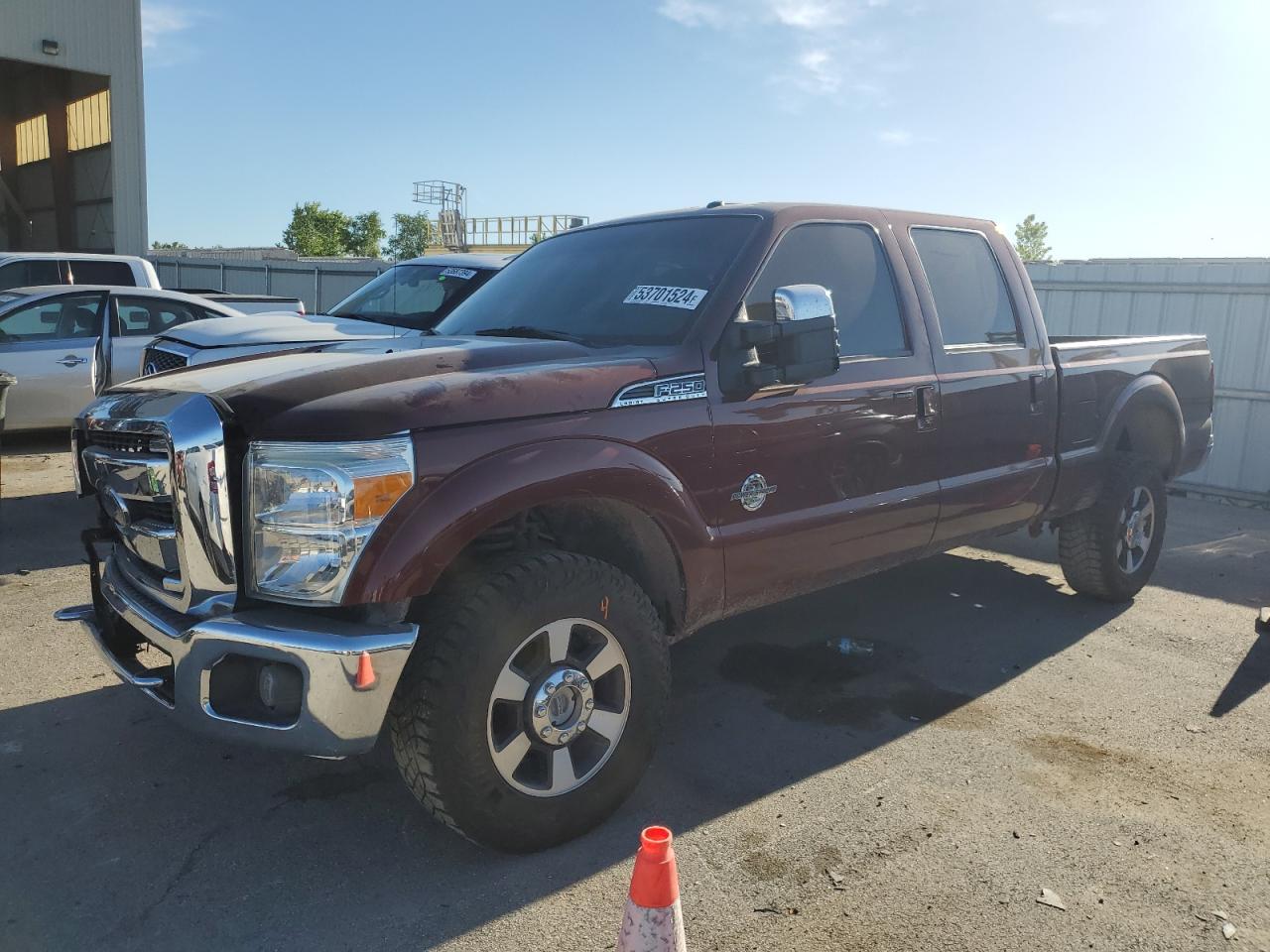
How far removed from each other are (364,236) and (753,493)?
91243 millimetres

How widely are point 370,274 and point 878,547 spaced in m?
17.6

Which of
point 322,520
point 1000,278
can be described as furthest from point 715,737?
point 1000,278

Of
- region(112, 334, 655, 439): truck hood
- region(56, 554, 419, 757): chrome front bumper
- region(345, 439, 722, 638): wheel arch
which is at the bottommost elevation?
region(56, 554, 419, 757): chrome front bumper

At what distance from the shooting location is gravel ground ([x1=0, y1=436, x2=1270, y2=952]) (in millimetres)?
2627

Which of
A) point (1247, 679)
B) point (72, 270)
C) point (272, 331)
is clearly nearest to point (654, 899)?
point (1247, 679)

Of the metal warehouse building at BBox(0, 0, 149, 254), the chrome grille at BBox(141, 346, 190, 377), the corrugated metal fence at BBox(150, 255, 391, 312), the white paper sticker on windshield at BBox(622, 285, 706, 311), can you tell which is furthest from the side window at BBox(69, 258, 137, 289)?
the metal warehouse building at BBox(0, 0, 149, 254)

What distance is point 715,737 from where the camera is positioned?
12.3 feet

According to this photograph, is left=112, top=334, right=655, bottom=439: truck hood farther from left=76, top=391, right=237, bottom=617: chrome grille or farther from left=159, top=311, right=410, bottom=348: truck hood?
left=159, top=311, right=410, bottom=348: truck hood

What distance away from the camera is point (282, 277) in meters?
22.2

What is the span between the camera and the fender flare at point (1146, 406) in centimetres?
520

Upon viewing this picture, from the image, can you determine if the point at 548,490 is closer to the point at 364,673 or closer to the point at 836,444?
the point at 364,673

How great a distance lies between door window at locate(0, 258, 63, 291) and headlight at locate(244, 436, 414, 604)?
10725 millimetres

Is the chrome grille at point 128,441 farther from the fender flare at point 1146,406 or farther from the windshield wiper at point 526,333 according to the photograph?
the fender flare at point 1146,406

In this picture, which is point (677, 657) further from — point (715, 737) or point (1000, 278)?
point (1000, 278)
